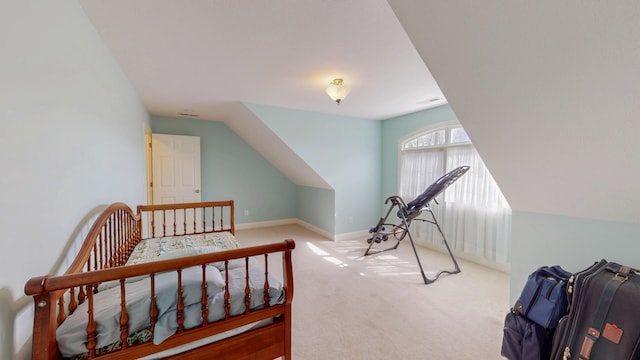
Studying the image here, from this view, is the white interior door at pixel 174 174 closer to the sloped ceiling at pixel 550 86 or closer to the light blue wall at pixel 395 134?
the light blue wall at pixel 395 134

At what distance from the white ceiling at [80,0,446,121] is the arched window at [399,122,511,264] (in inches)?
28.1

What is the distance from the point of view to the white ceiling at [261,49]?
149 cm

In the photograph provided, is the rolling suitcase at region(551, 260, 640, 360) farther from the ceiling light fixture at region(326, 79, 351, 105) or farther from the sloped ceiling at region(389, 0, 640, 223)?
the ceiling light fixture at region(326, 79, 351, 105)

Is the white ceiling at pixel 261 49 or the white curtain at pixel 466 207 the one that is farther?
the white curtain at pixel 466 207

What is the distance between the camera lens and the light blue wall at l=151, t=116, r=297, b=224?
4812 mm

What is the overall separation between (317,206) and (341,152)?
1333 mm

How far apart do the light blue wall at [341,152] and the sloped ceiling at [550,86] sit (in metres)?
2.76

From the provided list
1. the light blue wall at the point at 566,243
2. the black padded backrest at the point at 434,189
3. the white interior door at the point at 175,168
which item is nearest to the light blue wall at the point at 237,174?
the white interior door at the point at 175,168

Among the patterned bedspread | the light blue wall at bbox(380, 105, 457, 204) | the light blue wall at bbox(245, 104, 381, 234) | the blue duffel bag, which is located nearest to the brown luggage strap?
the blue duffel bag

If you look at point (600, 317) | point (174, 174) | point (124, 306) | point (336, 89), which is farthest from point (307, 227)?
point (600, 317)

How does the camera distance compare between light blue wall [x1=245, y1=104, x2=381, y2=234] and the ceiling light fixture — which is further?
light blue wall [x1=245, y1=104, x2=381, y2=234]

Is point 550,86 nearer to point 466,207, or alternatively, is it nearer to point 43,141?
point 43,141

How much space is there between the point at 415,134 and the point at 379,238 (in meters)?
1.88

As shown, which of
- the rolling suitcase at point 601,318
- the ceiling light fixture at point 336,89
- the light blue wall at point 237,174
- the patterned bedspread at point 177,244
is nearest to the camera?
the rolling suitcase at point 601,318
